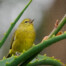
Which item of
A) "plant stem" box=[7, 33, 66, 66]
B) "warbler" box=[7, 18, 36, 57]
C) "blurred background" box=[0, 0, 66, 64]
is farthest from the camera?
"blurred background" box=[0, 0, 66, 64]

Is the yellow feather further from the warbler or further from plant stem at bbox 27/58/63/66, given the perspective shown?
plant stem at bbox 27/58/63/66

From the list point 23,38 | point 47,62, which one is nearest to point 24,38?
point 23,38

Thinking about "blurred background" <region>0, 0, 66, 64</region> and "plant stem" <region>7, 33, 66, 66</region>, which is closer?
"plant stem" <region>7, 33, 66, 66</region>

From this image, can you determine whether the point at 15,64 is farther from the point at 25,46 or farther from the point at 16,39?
the point at 16,39

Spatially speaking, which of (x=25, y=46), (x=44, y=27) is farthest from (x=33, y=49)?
(x=44, y=27)

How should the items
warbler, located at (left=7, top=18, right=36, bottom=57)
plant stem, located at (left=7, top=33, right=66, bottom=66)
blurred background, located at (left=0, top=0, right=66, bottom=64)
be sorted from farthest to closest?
blurred background, located at (left=0, top=0, right=66, bottom=64)
warbler, located at (left=7, top=18, right=36, bottom=57)
plant stem, located at (left=7, top=33, right=66, bottom=66)

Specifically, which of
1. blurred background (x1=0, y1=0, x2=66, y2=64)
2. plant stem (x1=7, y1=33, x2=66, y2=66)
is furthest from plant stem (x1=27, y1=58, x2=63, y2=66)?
blurred background (x1=0, y1=0, x2=66, y2=64)

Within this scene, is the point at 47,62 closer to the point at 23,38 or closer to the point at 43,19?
the point at 23,38

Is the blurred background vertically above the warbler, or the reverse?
the warbler
